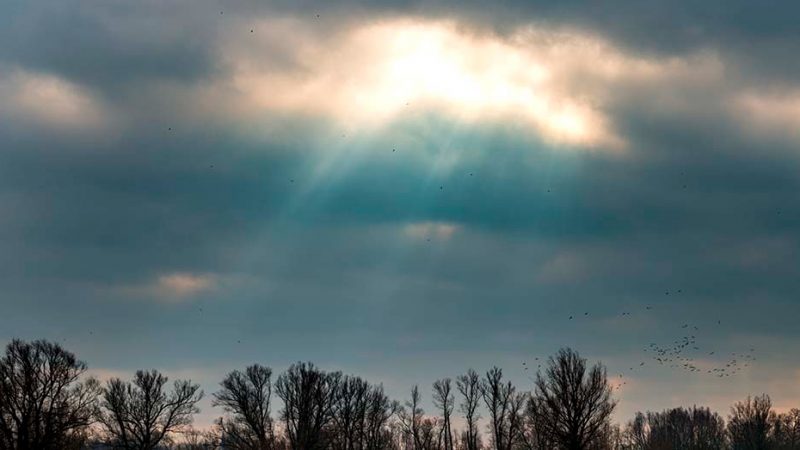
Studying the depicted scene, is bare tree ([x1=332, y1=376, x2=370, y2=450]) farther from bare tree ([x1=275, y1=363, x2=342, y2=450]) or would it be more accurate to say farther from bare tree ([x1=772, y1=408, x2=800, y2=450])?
bare tree ([x1=772, y1=408, x2=800, y2=450])

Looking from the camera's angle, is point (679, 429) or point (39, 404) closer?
point (39, 404)

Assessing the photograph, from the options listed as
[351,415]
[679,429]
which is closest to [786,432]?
[679,429]

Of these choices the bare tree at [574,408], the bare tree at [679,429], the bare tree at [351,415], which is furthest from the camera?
the bare tree at [679,429]

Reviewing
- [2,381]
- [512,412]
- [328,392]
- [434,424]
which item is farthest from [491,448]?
[2,381]

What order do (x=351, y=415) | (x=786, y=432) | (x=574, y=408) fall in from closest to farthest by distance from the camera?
(x=574, y=408) → (x=351, y=415) → (x=786, y=432)

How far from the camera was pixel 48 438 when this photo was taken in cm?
7988

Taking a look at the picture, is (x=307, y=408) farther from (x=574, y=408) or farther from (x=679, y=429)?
(x=679, y=429)

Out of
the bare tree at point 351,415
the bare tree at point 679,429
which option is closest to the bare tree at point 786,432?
the bare tree at point 679,429

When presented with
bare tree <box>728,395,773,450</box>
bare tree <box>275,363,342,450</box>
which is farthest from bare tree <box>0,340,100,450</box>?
bare tree <box>728,395,773,450</box>

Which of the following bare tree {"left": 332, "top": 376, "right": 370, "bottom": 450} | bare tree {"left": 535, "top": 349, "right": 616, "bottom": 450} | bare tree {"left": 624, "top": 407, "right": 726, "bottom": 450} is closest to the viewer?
bare tree {"left": 535, "top": 349, "right": 616, "bottom": 450}

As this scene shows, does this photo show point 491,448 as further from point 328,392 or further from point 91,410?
point 91,410

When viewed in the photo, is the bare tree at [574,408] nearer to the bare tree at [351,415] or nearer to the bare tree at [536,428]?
the bare tree at [536,428]

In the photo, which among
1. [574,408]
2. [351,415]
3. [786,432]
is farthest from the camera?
[786,432]

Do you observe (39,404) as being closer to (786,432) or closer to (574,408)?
(574,408)
